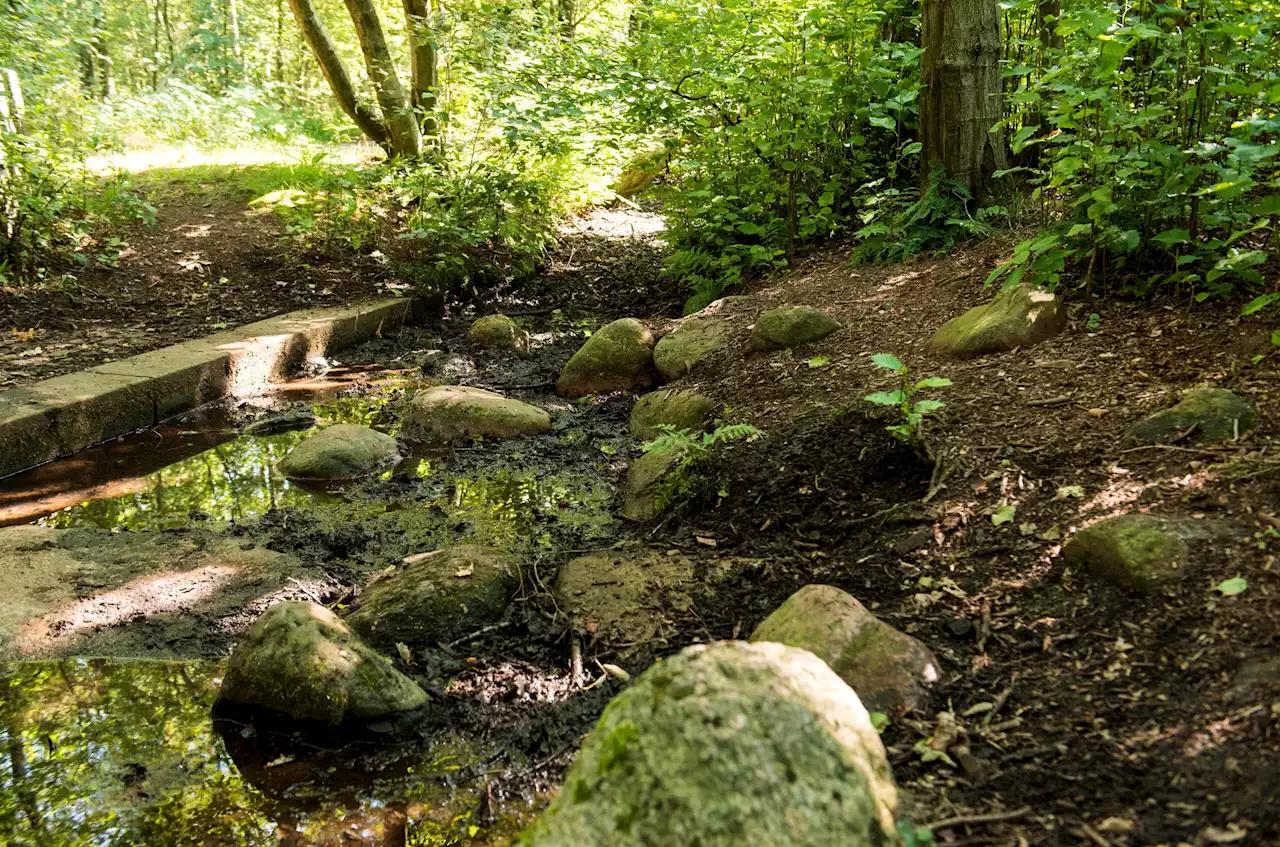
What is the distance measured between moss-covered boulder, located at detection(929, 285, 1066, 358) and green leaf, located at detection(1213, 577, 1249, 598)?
1861 mm

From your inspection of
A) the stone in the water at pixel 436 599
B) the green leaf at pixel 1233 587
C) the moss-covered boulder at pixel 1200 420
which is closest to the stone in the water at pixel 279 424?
the stone in the water at pixel 436 599

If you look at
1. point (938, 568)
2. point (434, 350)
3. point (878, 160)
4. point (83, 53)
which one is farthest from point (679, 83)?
point (83, 53)

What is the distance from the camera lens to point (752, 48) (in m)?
6.86

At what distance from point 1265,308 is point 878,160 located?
3.72 meters

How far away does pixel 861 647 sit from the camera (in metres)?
2.43

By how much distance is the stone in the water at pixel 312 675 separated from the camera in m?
2.74

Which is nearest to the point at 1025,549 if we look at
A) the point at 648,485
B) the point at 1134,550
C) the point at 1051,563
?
the point at 1051,563

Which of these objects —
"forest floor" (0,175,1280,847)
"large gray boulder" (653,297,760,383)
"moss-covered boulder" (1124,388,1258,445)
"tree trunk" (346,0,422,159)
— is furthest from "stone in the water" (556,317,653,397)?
"tree trunk" (346,0,422,159)

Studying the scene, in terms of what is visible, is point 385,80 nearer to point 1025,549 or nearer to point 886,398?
point 886,398

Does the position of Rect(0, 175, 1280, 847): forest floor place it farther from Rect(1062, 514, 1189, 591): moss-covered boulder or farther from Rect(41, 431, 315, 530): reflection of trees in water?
Rect(41, 431, 315, 530): reflection of trees in water

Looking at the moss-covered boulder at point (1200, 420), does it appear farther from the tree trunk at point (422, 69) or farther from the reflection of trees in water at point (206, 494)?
the tree trunk at point (422, 69)

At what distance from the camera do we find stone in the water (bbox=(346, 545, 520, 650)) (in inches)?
127

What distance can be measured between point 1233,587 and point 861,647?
0.94m

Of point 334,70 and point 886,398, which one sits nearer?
point 886,398
